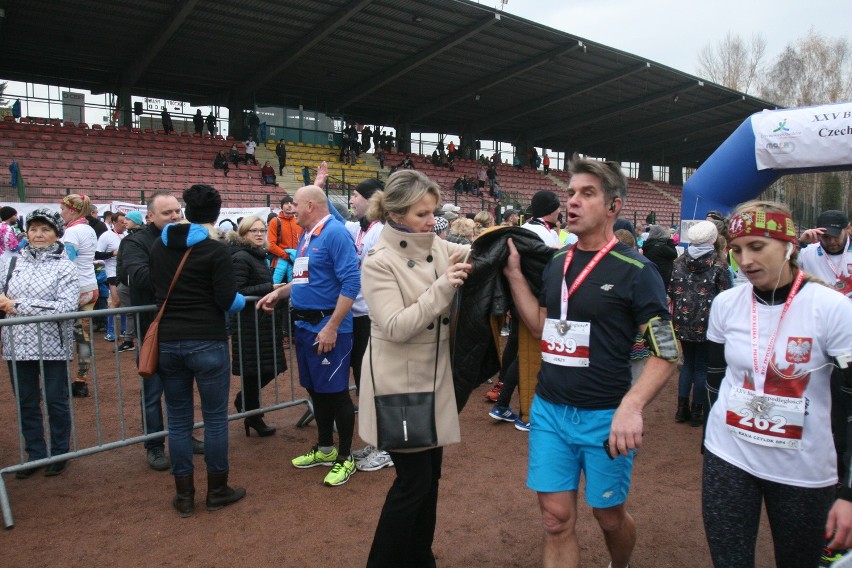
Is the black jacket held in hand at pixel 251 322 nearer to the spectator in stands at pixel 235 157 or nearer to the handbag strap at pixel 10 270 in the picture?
the handbag strap at pixel 10 270

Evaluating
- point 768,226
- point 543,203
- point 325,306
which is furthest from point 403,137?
point 768,226

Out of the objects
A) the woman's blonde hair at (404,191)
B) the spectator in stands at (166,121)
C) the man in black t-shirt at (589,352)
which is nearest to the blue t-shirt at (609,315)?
the man in black t-shirt at (589,352)

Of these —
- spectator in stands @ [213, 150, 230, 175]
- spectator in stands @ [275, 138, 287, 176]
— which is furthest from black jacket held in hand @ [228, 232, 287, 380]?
spectator in stands @ [275, 138, 287, 176]

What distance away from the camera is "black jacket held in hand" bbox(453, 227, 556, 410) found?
2412 millimetres

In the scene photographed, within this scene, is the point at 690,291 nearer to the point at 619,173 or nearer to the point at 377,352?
the point at 619,173

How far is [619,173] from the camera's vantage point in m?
2.38

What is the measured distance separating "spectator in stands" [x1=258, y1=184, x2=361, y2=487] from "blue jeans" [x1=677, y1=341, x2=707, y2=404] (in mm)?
3165

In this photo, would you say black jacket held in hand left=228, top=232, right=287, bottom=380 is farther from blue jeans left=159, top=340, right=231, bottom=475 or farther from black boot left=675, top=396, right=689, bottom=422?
black boot left=675, top=396, right=689, bottom=422

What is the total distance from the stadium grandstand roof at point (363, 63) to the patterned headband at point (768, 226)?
57.0 ft

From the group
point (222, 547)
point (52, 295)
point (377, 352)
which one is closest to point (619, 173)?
point (377, 352)

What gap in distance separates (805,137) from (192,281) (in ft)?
23.0

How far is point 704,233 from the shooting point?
4945 mm

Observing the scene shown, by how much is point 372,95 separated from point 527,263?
84.2 ft

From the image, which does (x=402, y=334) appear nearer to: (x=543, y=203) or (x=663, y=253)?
(x=543, y=203)
